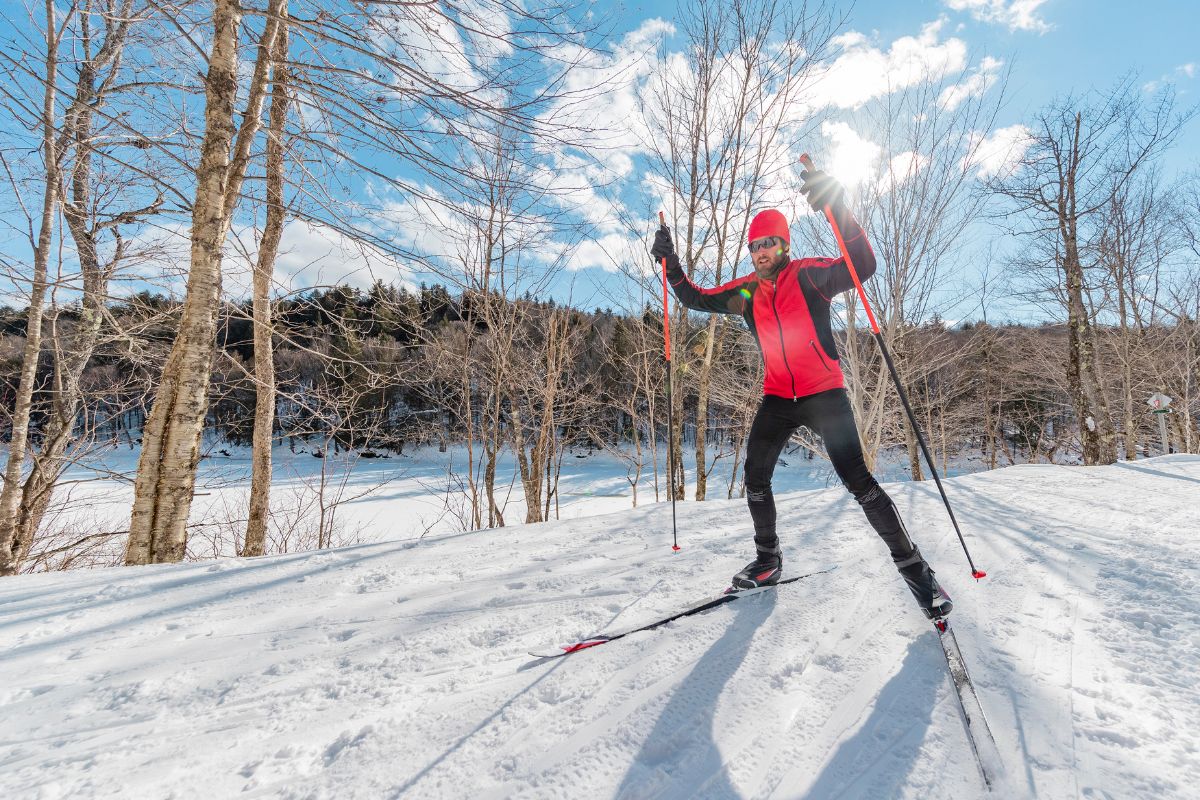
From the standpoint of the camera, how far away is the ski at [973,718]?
1118 mm

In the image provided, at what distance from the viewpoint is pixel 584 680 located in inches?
59.4

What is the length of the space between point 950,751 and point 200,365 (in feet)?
14.5

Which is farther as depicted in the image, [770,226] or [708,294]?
[708,294]

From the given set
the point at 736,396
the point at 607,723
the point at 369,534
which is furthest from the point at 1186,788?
the point at 369,534

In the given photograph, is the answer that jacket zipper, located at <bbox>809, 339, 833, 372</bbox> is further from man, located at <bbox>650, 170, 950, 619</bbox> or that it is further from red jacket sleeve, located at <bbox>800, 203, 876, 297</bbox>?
red jacket sleeve, located at <bbox>800, 203, 876, 297</bbox>

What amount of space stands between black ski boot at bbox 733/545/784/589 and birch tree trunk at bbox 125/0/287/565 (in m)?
3.72

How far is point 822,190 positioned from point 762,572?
1.89m

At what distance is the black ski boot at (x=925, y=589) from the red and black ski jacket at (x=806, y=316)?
32.3 inches

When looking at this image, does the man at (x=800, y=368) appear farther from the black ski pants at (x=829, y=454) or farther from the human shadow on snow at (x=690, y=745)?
the human shadow on snow at (x=690, y=745)

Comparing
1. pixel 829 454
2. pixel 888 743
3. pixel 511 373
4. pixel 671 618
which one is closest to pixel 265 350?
pixel 511 373

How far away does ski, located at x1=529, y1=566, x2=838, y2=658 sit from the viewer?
5.55ft

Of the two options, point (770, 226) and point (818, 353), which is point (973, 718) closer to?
point (818, 353)

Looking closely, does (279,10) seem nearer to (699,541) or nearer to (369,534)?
(699,541)

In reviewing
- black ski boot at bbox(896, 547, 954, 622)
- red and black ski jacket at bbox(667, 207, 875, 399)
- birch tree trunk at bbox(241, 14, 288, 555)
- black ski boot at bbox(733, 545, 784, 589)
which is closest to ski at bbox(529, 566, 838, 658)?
black ski boot at bbox(733, 545, 784, 589)
